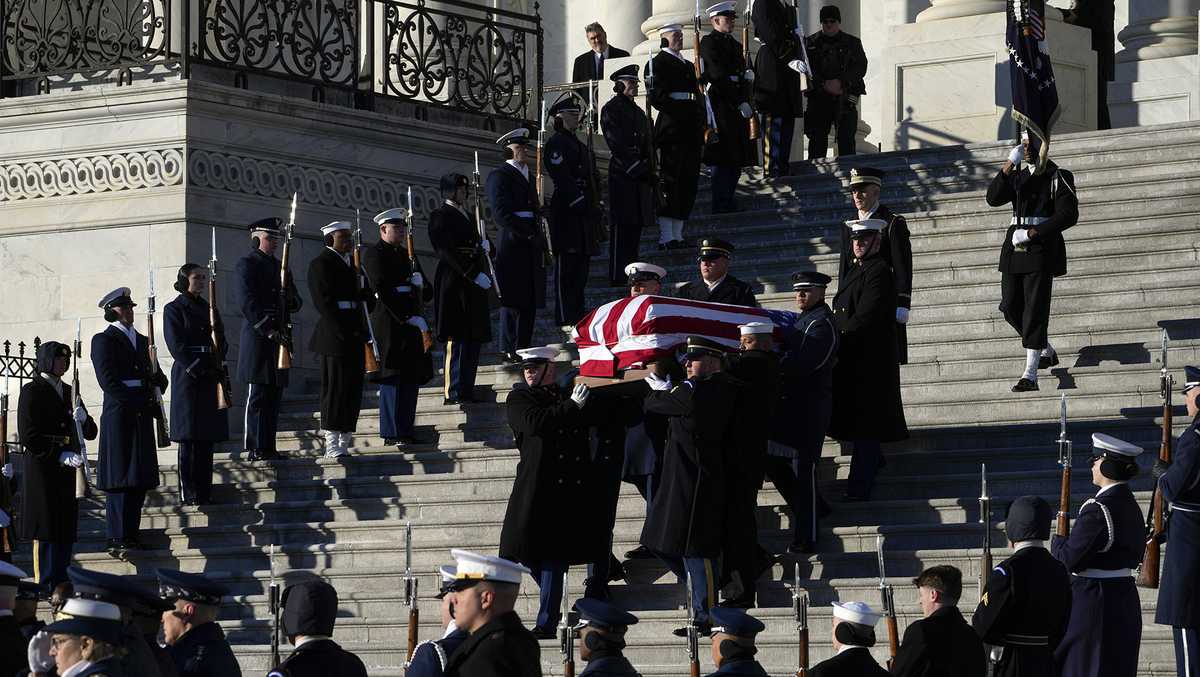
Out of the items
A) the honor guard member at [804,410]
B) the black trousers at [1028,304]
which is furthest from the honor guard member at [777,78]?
the honor guard member at [804,410]

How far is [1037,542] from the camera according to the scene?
36.4 ft

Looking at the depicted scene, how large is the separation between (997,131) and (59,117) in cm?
835

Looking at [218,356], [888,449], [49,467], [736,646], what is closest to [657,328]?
[888,449]

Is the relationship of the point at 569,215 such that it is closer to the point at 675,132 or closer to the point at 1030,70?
the point at 675,132

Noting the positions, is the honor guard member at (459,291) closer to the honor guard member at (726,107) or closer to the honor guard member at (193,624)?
the honor guard member at (726,107)

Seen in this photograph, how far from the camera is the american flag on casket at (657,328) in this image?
1463cm

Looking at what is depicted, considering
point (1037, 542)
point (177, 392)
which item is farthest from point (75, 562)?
point (1037, 542)

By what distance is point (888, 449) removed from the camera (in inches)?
603

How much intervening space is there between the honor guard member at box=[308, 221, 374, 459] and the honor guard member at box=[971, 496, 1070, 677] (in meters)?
6.77

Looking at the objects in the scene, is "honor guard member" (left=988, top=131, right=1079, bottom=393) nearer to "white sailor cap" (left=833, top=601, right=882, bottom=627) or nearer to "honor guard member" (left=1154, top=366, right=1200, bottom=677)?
"honor guard member" (left=1154, top=366, right=1200, bottom=677)

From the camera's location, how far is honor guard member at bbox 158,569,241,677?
29.9ft

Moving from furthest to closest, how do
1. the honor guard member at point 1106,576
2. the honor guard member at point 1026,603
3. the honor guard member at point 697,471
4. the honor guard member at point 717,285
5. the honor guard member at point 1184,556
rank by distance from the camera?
the honor guard member at point 717,285 < the honor guard member at point 697,471 < the honor guard member at point 1184,556 < the honor guard member at point 1106,576 < the honor guard member at point 1026,603

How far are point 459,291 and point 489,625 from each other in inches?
361

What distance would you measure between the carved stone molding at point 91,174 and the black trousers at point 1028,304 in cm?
653
